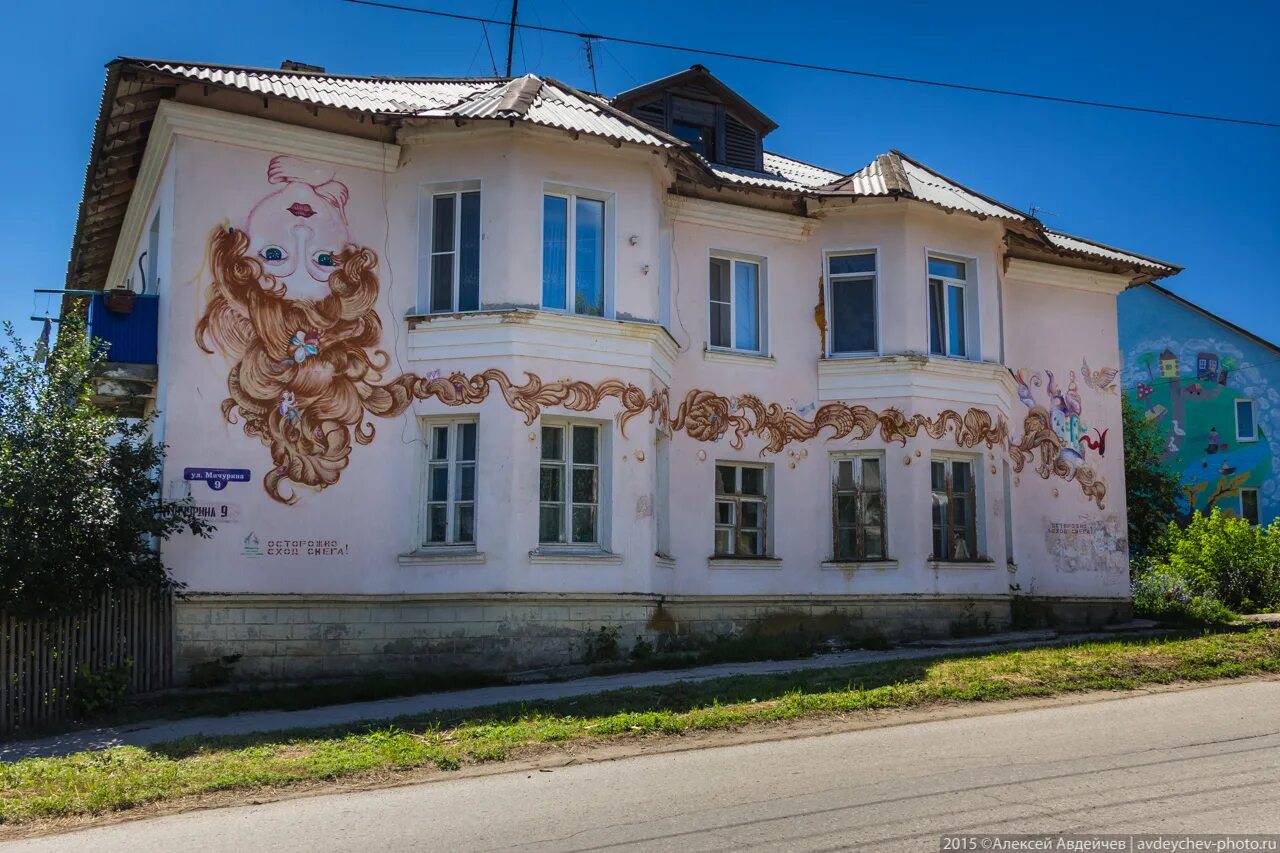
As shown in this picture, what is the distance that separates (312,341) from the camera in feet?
53.3

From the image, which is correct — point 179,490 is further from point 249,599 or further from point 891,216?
point 891,216

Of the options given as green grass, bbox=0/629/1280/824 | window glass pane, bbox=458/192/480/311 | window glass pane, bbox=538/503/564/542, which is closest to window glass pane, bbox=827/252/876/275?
window glass pane, bbox=458/192/480/311

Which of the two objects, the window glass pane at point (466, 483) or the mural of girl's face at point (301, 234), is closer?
the mural of girl's face at point (301, 234)

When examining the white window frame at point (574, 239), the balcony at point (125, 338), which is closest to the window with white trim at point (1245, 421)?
the white window frame at point (574, 239)

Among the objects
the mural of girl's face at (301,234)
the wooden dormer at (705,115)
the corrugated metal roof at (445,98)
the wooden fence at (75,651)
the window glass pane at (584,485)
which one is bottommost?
the wooden fence at (75,651)

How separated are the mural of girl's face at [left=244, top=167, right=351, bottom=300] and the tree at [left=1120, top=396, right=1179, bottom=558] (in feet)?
72.4

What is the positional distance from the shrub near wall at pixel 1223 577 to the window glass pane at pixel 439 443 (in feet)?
44.3

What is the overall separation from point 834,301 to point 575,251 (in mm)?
5104

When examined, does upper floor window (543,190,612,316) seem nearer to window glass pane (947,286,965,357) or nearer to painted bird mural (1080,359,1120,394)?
window glass pane (947,286,965,357)

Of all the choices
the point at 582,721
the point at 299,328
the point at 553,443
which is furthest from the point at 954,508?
the point at 299,328

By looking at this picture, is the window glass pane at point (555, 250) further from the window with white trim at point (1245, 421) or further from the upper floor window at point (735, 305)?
the window with white trim at point (1245, 421)

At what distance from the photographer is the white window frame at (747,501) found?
746 inches

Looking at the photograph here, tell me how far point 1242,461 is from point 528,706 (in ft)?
101

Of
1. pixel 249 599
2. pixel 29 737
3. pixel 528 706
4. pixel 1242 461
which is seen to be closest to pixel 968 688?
pixel 528 706
